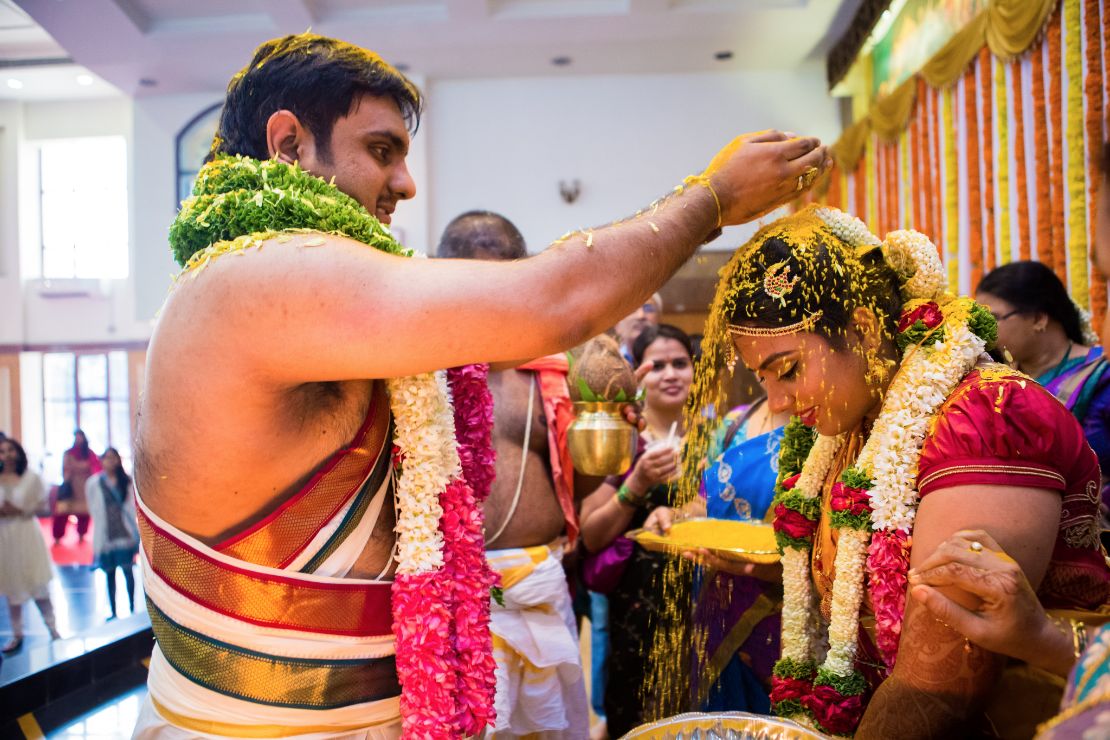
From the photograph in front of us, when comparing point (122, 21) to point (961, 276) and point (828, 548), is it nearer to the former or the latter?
point (961, 276)

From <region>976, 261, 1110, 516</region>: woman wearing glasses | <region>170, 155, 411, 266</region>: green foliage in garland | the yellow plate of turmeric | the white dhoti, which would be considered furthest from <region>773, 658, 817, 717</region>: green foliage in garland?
<region>976, 261, 1110, 516</region>: woman wearing glasses

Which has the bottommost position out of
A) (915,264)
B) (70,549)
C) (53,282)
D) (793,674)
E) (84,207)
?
(70,549)

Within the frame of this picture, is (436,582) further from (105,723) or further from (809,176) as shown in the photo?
(105,723)

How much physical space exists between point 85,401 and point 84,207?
2.83 meters

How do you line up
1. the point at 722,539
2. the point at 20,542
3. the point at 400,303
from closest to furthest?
the point at 400,303, the point at 722,539, the point at 20,542

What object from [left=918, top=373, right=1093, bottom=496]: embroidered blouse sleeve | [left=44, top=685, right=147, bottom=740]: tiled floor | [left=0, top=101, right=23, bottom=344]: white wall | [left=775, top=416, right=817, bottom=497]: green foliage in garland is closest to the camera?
[left=918, top=373, right=1093, bottom=496]: embroidered blouse sleeve

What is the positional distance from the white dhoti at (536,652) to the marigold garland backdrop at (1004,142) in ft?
7.17

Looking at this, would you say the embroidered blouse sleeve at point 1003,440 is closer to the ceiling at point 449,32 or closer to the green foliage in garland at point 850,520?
the green foliage in garland at point 850,520

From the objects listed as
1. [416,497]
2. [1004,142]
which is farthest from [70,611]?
[1004,142]

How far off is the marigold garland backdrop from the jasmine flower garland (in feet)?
9.21

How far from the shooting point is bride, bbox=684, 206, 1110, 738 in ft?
5.21

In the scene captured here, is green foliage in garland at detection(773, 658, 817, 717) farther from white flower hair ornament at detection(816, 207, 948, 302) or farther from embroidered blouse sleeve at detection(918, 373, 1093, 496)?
white flower hair ornament at detection(816, 207, 948, 302)

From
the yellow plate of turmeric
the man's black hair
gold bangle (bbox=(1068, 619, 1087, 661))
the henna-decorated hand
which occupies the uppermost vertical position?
the man's black hair

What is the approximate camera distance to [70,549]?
568 centimetres
